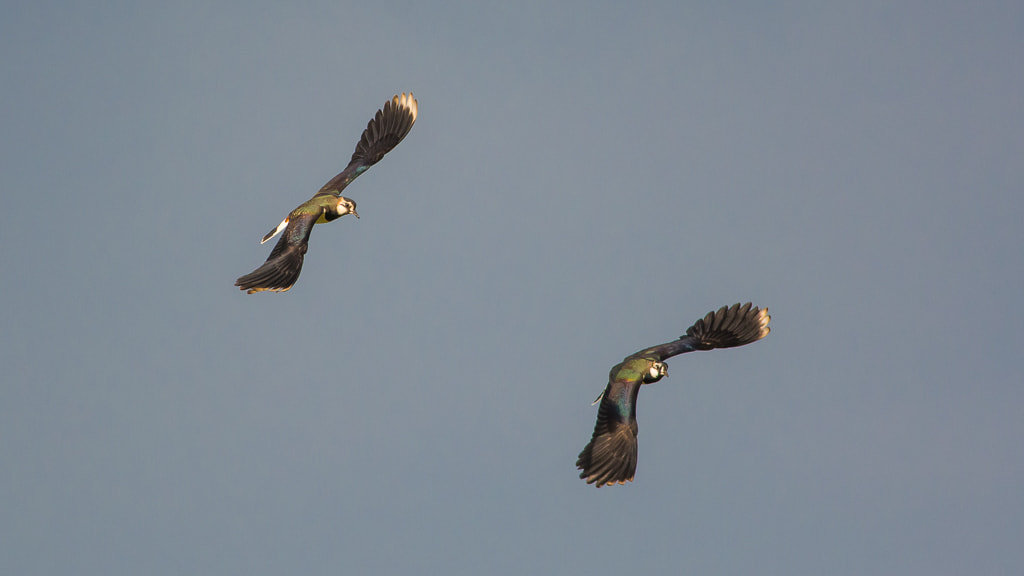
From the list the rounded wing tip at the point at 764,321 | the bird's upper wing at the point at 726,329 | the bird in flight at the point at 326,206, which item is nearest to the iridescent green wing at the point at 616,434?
the bird's upper wing at the point at 726,329

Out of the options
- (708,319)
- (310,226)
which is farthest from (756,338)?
(310,226)

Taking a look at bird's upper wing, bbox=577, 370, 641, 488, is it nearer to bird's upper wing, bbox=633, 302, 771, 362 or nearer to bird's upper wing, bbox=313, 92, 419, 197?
bird's upper wing, bbox=633, 302, 771, 362

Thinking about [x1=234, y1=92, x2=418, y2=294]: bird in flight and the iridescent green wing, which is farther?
[x1=234, y1=92, x2=418, y2=294]: bird in flight

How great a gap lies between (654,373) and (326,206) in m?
9.07

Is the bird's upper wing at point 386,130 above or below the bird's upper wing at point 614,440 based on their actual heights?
above

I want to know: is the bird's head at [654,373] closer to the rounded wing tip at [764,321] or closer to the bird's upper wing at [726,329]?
the bird's upper wing at [726,329]

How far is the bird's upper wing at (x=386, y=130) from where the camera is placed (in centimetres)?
4043

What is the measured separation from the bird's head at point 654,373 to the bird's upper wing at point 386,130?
10703 millimetres

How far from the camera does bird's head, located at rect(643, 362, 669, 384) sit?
33281mm

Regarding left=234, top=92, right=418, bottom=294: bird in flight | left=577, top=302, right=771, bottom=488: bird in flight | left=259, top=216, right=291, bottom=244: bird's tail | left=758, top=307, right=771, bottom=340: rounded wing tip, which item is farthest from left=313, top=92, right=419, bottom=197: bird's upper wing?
left=758, top=307, right=771, bottom=340: rounded wing tip

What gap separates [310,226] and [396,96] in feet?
22.3

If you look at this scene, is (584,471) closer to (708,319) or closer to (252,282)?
(708,319)

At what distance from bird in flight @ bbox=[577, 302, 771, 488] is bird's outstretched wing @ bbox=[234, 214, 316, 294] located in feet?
23.6

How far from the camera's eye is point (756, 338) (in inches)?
1353
